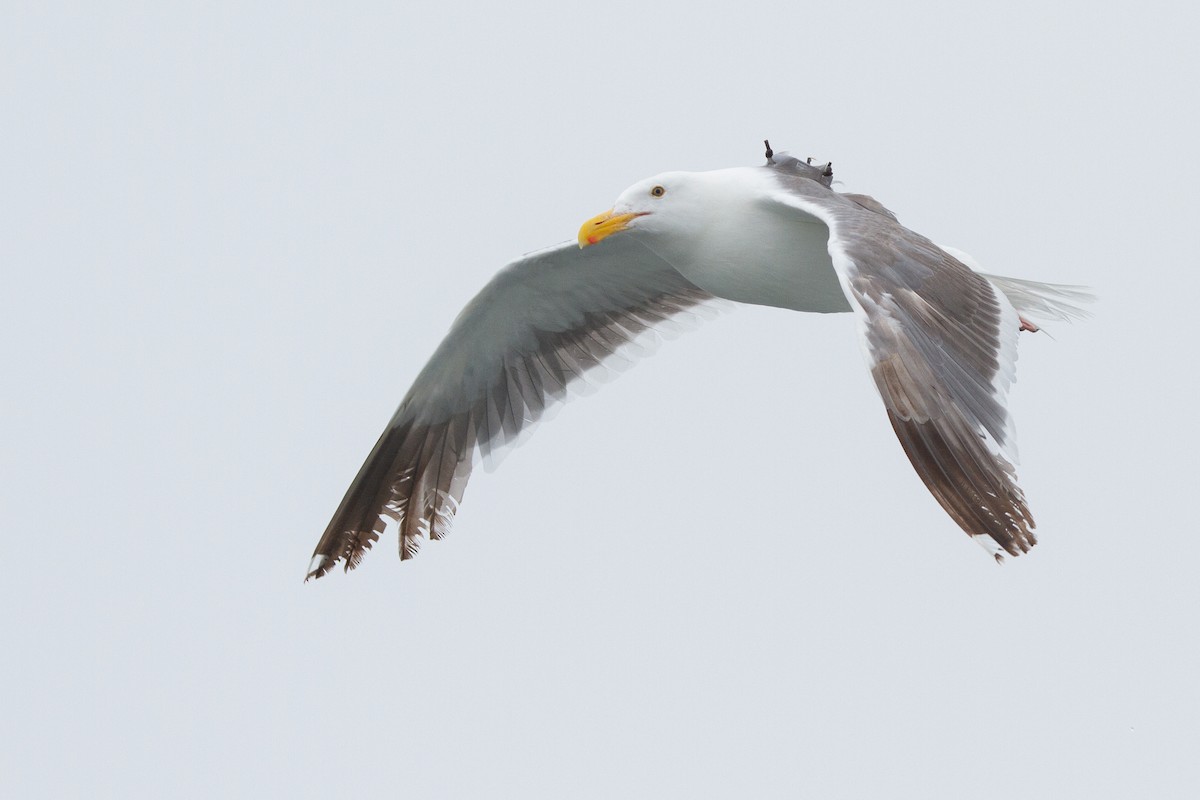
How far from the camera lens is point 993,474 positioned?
5762mm

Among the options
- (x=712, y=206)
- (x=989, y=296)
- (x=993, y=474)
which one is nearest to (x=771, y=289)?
(x=712, y=206)

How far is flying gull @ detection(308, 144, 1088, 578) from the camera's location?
19.2ft

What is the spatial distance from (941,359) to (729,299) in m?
1.93

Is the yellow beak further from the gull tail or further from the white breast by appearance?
the gull tail

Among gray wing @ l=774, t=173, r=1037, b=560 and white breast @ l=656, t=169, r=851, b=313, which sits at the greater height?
white breast @ l=656, t=169, r=851, b=313

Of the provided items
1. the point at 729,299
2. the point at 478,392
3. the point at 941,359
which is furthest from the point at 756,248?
the point at 478,392

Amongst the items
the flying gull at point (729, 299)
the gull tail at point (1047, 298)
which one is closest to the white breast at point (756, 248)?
the flying gull at point (729, 299)

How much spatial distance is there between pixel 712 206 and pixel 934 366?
1857 mm

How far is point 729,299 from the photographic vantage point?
7945 millimetres

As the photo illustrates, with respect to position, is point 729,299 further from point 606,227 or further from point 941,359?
point 941,359

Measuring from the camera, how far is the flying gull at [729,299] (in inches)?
231

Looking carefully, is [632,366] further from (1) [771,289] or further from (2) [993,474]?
(2) [993,474]

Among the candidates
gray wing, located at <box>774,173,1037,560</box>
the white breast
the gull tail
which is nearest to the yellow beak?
the white breast

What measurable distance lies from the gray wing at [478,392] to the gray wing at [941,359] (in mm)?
2033
